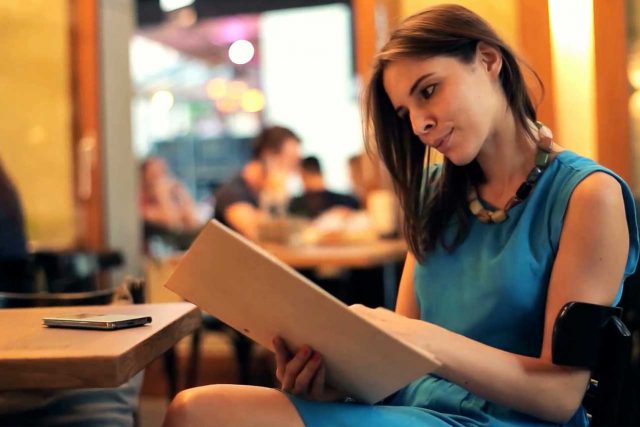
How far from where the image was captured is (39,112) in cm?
352

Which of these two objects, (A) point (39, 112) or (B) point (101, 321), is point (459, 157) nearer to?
(B) point (101, 321)

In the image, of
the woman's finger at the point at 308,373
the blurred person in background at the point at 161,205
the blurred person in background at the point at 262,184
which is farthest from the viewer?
the blurred person in background at the point at 161,205

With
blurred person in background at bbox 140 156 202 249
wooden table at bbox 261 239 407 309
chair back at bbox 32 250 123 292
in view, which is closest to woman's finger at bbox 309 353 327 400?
wooden table at bbox 261 239 407 309

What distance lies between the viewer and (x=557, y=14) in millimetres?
1470

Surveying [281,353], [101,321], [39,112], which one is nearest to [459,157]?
[281,353]

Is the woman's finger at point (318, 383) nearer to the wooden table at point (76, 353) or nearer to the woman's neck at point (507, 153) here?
the wooden table at point (76, 353)

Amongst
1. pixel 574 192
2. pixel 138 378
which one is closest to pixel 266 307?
pixel 574 192

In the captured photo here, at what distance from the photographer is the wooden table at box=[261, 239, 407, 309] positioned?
316 cm

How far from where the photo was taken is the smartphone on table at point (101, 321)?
45.5 inches

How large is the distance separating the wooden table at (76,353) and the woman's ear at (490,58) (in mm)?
641

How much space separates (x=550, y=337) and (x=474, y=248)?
8.8 inches

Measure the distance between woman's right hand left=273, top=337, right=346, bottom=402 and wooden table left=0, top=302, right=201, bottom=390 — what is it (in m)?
0.18

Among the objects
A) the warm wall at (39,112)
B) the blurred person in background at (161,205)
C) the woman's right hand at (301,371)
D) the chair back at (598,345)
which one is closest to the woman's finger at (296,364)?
the woman's right hand at (301,371)

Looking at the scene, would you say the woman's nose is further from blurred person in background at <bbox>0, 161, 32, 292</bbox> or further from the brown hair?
the brown hair
